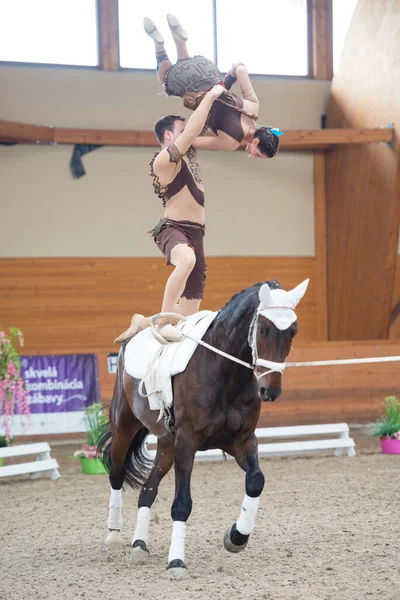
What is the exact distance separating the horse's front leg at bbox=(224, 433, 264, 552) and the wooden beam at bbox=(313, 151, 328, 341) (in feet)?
30.8

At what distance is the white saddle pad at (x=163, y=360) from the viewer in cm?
385

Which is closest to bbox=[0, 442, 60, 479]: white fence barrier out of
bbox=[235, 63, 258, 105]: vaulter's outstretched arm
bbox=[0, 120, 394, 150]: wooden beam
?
bbox=[235, 63, 258, 105]: vaulter's outstretched arm

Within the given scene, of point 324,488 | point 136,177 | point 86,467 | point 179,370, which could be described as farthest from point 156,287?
point 179,370

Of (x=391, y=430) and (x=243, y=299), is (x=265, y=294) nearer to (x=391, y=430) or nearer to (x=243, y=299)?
(x=243, y=299)

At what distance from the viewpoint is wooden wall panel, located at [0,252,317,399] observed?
38.7ft

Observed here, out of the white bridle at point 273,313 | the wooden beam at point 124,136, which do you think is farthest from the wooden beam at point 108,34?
the white bridle at point 273,313

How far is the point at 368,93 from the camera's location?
38.3ft

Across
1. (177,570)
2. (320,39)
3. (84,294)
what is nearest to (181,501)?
(177,570)

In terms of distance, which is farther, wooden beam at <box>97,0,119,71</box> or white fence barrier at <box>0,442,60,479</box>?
wooden beam at <box>97,0,119,71</box>

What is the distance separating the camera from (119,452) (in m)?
4.61

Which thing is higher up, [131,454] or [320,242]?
[320,242]

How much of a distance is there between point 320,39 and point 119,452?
9902 millimetres

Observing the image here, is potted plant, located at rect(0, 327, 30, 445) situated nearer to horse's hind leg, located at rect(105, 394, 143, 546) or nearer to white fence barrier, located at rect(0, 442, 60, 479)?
white fence barrier, located at rect(0, 442, 60, 479)

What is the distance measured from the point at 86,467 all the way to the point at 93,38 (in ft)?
22.6
